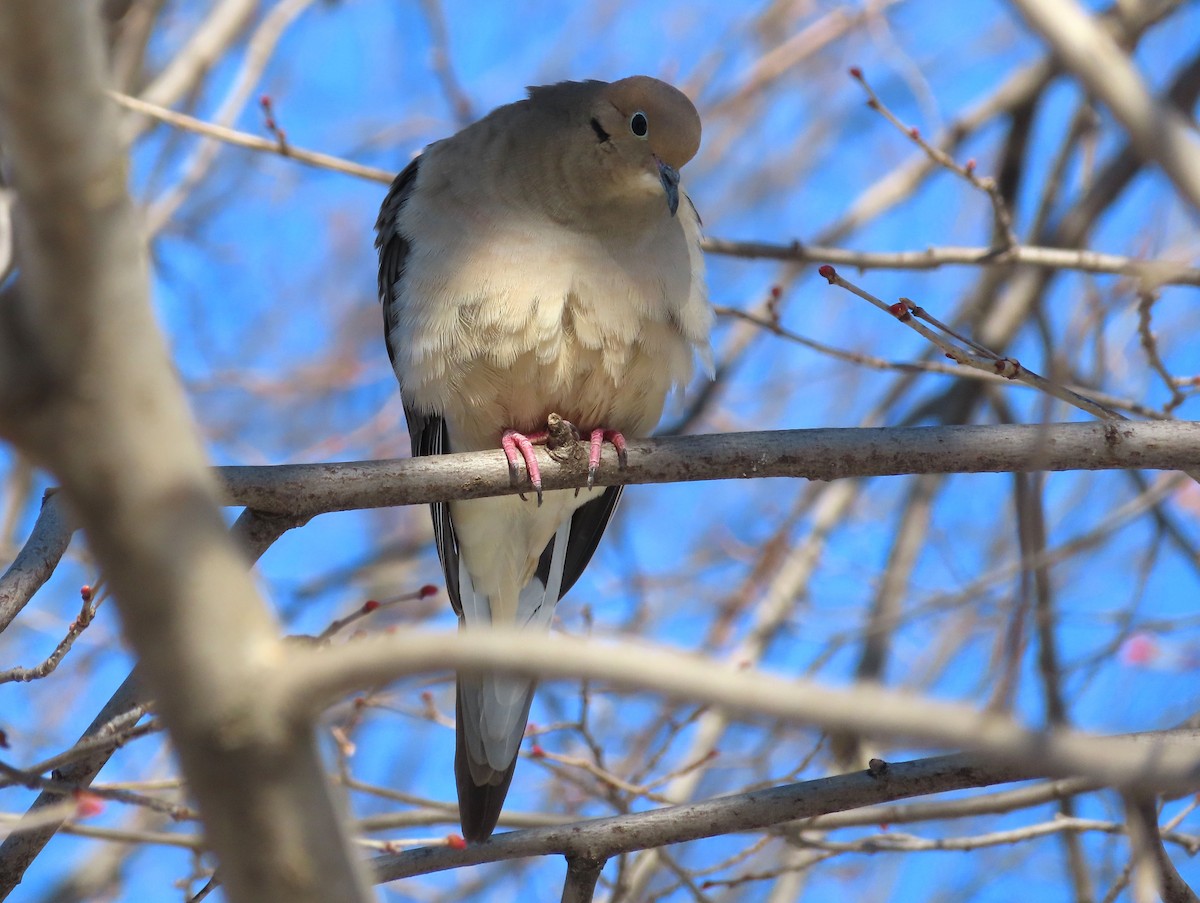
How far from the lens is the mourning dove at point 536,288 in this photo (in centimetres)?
371

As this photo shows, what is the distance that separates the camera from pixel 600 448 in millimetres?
3492

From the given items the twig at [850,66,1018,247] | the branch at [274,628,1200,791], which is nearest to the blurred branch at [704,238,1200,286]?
the twig at [850,66,1018,247]

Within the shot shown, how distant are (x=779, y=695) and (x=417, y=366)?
2.85 m

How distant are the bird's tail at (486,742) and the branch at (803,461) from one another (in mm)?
815

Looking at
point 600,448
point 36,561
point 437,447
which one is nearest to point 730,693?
point 36,561

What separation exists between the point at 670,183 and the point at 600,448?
3.07ft

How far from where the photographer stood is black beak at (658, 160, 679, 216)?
381cm

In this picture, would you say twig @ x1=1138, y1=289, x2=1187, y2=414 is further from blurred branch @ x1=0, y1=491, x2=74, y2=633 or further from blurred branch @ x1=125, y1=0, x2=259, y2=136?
blurred branch @ x1=125, y1=0, x2=259, y2=136

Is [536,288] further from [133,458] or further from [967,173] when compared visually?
[133,458]

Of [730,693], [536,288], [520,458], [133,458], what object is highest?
[536,288]

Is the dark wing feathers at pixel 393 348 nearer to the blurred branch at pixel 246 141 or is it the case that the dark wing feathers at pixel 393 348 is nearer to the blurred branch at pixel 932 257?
the blurred branch at pixel 246 141

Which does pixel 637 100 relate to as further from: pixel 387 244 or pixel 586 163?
pixel 387 244

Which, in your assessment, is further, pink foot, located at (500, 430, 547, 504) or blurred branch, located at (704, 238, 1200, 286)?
blurred branch, located at (704, 238, 1200, 286)

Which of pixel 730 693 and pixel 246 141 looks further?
pixel 246 141
